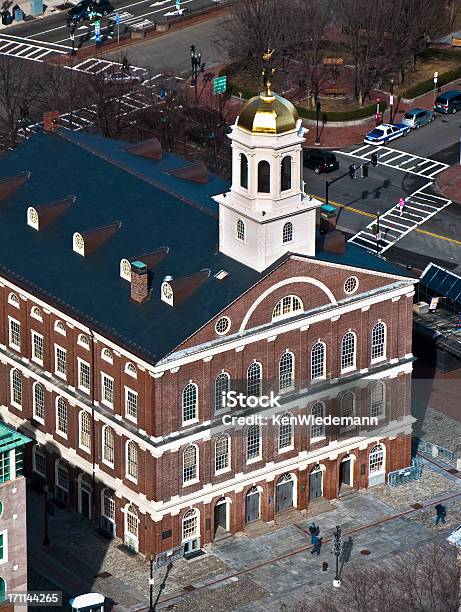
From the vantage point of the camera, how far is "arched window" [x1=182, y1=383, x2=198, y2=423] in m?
149

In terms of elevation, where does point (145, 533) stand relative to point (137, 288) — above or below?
below

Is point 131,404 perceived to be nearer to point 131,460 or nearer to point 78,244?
point 131,460

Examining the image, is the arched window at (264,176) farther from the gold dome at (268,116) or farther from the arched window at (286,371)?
the arched window at (286,371)

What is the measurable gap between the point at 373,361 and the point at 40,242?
25.8 m

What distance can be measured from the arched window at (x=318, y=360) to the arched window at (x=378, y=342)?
4.30 m

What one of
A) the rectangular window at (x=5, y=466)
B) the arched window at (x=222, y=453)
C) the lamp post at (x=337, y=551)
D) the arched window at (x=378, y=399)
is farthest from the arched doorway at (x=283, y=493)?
the rectangular window at (x=5, y=466)

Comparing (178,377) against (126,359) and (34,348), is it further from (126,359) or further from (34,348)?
(34,348)

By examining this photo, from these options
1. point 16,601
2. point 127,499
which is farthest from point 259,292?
point 16,601

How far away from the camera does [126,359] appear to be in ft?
490

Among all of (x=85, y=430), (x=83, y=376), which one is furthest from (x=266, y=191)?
(x=85, y=430)

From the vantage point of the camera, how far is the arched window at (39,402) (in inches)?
6260

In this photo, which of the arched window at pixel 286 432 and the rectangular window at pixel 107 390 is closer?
the rectangular window at pixel 107 390

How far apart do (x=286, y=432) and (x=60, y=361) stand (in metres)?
16.9

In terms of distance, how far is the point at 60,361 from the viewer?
156 m
